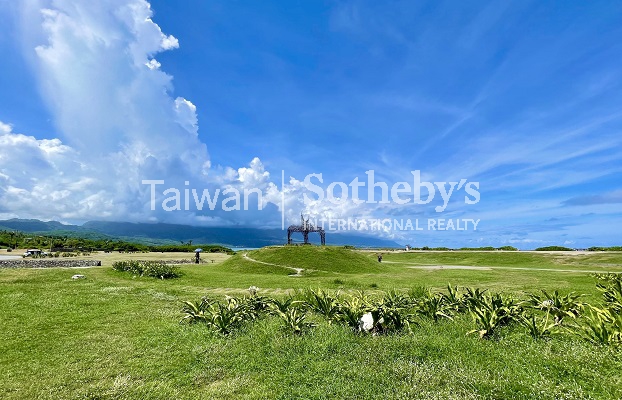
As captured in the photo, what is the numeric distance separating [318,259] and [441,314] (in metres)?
29.4

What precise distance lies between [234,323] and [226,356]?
81.2 inches

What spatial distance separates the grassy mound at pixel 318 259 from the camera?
3681cm

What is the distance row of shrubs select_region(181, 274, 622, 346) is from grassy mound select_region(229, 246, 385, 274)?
24311 mm

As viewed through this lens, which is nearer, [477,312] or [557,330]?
[557,330]

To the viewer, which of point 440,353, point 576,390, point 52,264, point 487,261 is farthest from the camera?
point 487,261

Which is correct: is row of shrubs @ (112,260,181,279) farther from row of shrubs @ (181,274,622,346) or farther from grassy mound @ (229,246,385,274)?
row of shrubs @ (181,274,622,346)

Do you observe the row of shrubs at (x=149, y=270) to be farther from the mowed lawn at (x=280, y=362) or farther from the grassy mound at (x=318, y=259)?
the mowed lawn at (x=280, y=362)

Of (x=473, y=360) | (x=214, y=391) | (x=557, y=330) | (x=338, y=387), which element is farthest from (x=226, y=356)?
(x=557, y=330)

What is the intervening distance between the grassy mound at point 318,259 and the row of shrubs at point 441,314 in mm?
24311

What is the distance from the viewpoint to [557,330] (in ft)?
25.6

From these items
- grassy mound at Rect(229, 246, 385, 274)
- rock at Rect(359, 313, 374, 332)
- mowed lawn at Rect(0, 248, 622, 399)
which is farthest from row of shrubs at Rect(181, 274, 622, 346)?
grassy mound at Rect(229, 246, 385, 274)

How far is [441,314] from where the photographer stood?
31.2ft

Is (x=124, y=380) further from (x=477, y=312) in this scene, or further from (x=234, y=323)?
(x=477, y=312)

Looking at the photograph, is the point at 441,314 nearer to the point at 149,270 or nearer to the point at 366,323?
the point at 366,323
